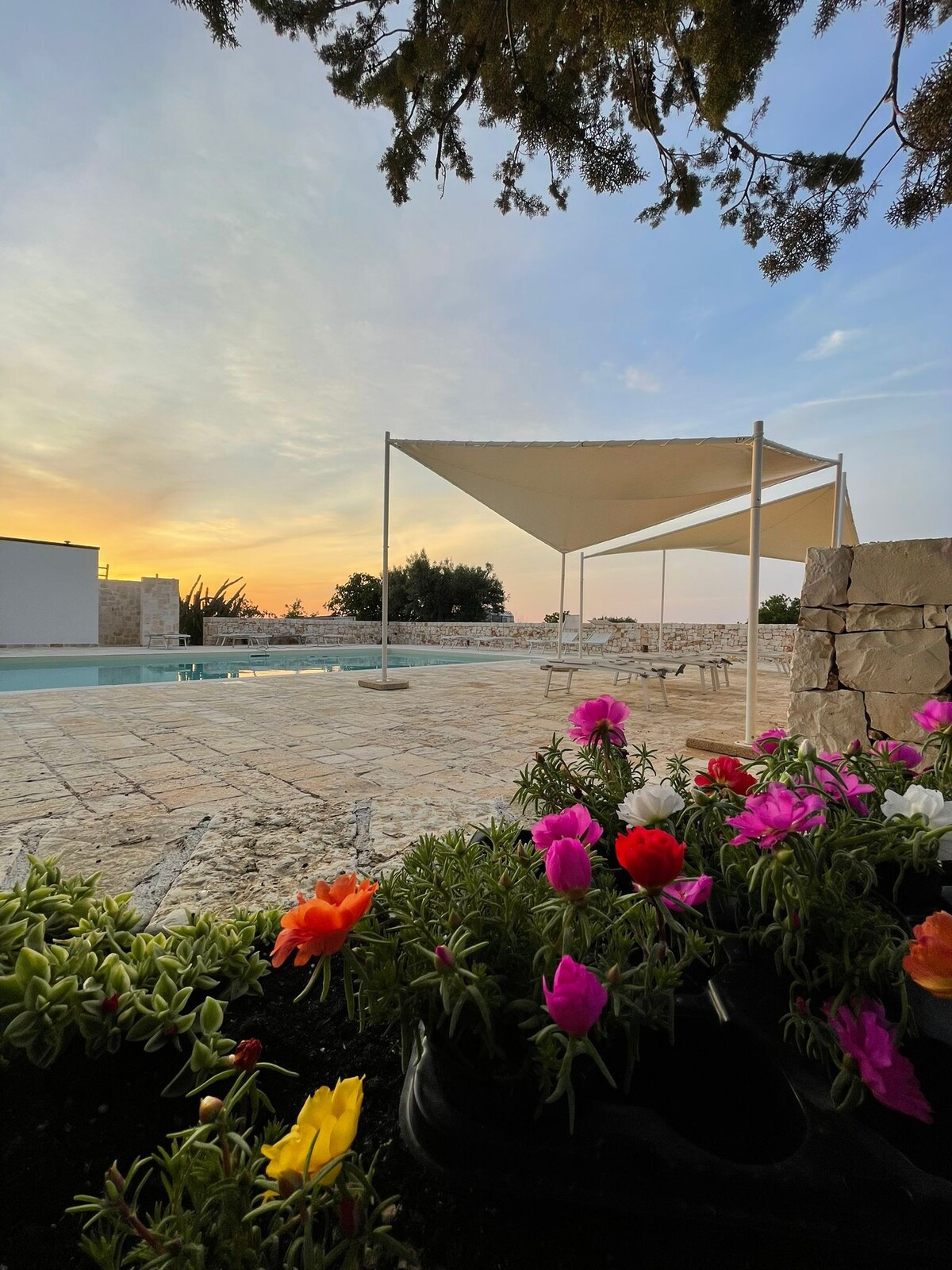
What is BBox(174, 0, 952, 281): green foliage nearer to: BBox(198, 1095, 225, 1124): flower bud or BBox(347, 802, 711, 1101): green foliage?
A: BBox(347, 802, 711, 1101): green foliage

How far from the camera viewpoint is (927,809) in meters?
0.72

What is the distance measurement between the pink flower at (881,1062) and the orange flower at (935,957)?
3.0 inches

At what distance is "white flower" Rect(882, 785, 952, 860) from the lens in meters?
0.70

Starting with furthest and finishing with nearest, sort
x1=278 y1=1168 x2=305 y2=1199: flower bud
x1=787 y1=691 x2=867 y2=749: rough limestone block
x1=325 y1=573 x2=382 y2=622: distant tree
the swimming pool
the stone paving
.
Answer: x1=325 y1=573 x2=382 y2=622: distant tree → the swimming pool → x1=787 y1=691 x2=867 y2=749: rough limestone block → the stone paving → x1=278 y1=1168 x2=305 y2=1199: flower bud

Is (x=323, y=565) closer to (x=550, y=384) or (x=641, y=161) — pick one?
(x=550, y=384)

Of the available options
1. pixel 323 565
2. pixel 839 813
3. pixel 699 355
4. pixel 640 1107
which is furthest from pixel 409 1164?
pixel 323 565

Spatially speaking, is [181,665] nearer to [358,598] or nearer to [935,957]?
[358,598]

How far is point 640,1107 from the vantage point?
62 cm

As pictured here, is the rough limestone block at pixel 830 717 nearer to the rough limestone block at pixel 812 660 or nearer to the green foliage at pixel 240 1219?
the rough limestone block at pixel 812 660

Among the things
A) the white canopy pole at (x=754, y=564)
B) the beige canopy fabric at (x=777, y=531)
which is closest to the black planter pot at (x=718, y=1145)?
the white canopy pole at (x=754, y=564)

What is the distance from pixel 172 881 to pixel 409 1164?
137cm

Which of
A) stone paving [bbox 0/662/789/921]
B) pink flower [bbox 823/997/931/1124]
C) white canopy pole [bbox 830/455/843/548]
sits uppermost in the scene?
white canopy pole [bbox 830/455/843/548]

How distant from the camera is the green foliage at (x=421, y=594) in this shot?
819 inches

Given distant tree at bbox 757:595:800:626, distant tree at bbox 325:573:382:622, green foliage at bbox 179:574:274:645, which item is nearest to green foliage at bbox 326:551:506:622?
distant tree at bbox 325:573:382:622
